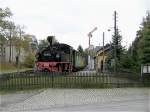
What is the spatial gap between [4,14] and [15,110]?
180 feet

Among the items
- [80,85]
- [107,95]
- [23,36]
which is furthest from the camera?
[23,36]

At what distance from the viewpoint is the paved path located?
53.5 feet

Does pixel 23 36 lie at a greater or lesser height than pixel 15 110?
greater

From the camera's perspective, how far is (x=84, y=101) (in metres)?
Result: 18.9

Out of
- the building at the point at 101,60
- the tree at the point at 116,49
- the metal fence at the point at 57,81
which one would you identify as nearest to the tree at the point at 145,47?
the metal fence at the point at 57,81

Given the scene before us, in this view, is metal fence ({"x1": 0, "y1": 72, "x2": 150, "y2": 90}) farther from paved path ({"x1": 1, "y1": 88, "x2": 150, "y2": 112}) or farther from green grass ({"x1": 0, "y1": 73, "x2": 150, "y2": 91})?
paved path ({"x1": 1, "y1": 88, "x2": 150, "y2": 112})

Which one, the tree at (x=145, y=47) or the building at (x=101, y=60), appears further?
the building at (x=101, y=60)

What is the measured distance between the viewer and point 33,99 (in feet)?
65.2

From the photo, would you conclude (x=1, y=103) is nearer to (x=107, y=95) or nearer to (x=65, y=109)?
(x=65, y=109)

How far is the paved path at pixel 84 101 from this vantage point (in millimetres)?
16312

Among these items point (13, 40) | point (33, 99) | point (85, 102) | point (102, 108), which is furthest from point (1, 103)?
point (13, 40)

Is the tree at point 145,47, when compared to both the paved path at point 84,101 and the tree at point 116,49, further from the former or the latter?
the tree at point 116,49

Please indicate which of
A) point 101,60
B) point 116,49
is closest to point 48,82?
point 116,49

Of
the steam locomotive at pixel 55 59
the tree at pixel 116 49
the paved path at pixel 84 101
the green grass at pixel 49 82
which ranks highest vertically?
the tree at pixel 116 49
